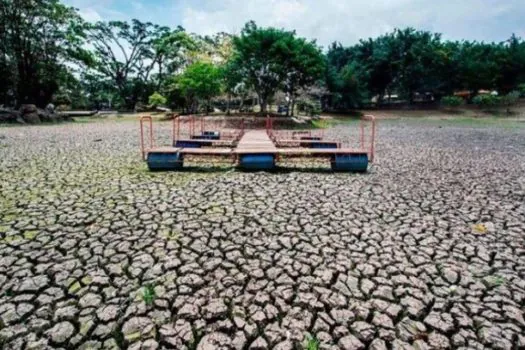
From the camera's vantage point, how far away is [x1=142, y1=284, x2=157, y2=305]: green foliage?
2.31 m

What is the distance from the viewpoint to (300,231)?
3521mm

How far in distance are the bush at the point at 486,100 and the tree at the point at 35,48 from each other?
38074mm

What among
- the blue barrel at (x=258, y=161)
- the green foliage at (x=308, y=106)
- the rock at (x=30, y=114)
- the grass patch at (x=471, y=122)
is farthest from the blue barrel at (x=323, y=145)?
the green foliage at (x=308, y=106)

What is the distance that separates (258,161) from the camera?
646 cm

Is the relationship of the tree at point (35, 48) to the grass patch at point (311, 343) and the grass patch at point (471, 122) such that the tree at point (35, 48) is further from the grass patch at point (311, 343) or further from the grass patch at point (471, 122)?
the grass patch at point (311, 343)

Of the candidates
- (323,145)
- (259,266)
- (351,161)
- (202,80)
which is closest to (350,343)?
(259,266)

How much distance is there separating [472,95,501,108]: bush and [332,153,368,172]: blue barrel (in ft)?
114

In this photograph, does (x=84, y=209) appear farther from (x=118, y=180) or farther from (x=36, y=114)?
(x=36, y=114)

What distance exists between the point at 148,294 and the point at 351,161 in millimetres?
5049

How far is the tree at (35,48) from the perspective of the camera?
22594 millimetres

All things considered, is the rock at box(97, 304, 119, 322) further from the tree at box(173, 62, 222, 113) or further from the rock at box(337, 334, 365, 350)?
the tree at box(173, 62, 222, 113)

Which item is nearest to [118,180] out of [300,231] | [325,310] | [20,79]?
[300,231]

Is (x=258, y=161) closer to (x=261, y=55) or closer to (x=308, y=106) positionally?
(x=261, y=55)

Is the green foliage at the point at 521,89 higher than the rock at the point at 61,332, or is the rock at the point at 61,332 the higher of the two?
the green foliage at the point at 521,89
